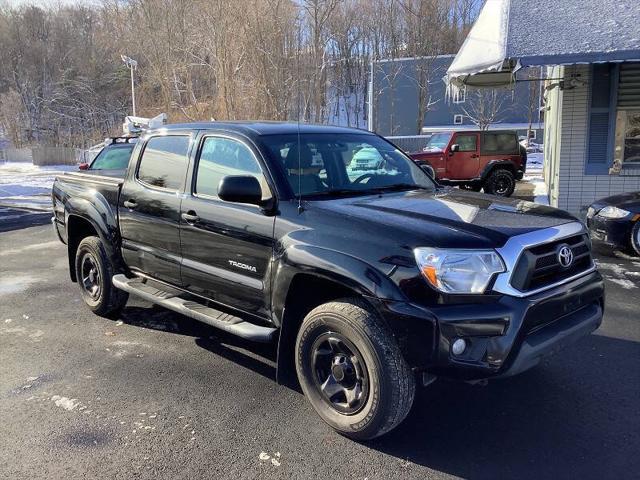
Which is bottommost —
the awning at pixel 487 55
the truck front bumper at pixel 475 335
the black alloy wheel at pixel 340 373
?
the black alloy wheel at pixel 340 373

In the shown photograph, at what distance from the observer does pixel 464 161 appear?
15602 mm

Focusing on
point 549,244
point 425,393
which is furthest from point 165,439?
point 549,244

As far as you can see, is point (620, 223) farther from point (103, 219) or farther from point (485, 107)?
point (485, 107)

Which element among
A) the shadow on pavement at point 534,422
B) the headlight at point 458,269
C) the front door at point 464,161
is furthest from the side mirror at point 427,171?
the front door at point 464,161

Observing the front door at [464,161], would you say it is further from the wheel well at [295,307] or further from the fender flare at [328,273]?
the fender flare at [328,273]

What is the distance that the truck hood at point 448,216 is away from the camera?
295 cm

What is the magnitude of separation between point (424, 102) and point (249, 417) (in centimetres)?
3567

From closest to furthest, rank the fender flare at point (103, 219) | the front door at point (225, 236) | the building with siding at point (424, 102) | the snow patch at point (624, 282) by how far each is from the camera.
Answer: the front door at point (225, 236) → the fender flare at point (103, 219) → the snow patch at point (624, 282) → the building with siding at point (424, 102)

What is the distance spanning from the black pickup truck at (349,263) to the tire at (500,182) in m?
11.6

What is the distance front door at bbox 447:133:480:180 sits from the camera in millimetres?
15578

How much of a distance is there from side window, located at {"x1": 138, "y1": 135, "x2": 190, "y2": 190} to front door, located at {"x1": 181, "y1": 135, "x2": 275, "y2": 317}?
229mm

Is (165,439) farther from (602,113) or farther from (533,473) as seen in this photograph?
(602,113)

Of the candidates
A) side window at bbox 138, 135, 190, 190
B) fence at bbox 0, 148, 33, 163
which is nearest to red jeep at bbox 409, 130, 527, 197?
side window at bbox 138, 135, 190, 190

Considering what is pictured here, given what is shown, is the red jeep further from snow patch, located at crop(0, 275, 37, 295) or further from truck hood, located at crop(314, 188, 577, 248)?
truck hood, located at crop(314, 188, 577, 248)
